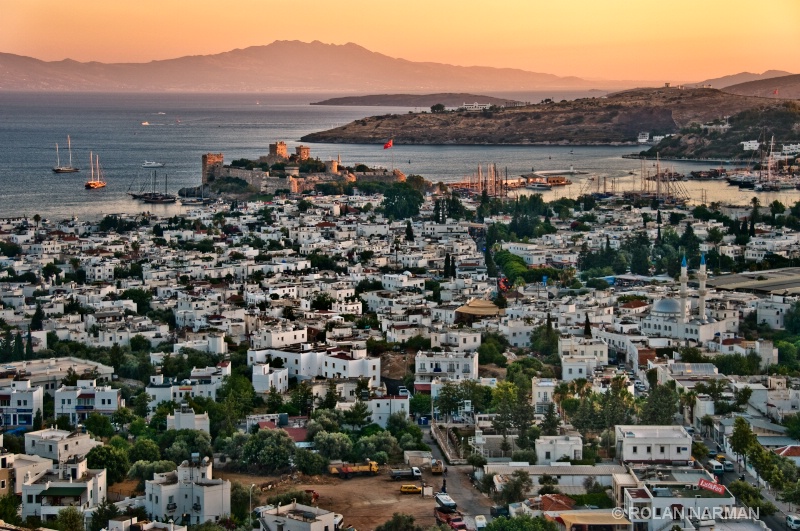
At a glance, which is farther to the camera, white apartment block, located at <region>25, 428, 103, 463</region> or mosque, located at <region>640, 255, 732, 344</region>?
mosque, located at <region>640, 255, 732, 344</region>

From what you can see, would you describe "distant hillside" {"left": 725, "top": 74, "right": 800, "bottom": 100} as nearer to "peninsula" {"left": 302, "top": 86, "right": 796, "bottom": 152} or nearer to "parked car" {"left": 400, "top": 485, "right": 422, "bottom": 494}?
"peninsula" {"left": 302, "top": 86, "right": 796, "bottom": 152}

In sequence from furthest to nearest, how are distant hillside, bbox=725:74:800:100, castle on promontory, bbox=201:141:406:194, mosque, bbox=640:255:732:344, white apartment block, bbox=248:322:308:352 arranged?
distant hillside, bbox=725:74:800:100 < castle on promontory, bbox=201:141:406:194 < mosque, bbox=640:255:732:344 < white apartment block, bbox=248:322:308:352

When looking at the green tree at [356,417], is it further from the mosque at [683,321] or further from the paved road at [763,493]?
the mosque at [683,321]

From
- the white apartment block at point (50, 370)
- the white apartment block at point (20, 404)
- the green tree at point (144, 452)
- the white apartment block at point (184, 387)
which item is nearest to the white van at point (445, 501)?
the green tree at point (144, 452)

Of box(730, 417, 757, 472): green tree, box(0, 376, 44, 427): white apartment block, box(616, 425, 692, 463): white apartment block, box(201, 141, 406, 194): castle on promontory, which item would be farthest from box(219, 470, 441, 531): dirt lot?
box(201, 141, 406, 194): castle on promontory

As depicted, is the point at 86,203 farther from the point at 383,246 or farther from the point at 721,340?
the point at 721,340

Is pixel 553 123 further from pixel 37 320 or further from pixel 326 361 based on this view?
pixel 326 361

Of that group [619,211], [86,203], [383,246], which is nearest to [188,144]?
[86,203]
